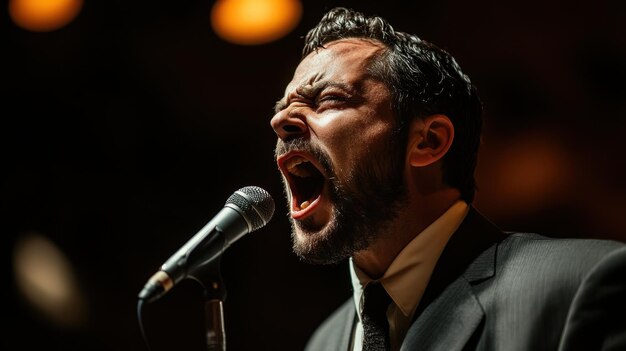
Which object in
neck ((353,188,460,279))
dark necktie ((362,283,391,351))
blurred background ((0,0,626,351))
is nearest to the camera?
dark necktie ((362,283,391,351))

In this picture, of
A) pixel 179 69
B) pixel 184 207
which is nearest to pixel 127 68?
pixel 179 69

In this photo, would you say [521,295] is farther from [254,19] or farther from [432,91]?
[254,19]

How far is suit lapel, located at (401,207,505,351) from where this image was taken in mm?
1889

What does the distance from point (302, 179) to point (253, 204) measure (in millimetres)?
500

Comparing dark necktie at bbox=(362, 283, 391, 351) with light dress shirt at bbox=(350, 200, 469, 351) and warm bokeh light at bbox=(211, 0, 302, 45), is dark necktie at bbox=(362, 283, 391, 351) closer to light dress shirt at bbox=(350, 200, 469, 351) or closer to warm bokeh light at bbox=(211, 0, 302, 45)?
light dress shirt at bbox=(350, 200, 469, 351)

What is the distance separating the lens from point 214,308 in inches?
68.1

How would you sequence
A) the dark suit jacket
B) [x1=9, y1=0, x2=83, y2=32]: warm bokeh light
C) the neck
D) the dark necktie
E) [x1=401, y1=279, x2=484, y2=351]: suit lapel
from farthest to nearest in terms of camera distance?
[x1=9, y1=0, x2=83, y2=32]: warm bokeh light, the neck, the dark necktie, [x1=401, y1=279, x2=484, y2=351]: suit lapel, the dark suit jacket

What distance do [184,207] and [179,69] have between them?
2.60 ft

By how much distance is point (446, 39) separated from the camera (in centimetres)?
373

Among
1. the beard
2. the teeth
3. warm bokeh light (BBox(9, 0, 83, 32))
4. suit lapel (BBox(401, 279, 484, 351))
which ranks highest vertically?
warm bokeh light (BBox(9, 0, 83, 32))

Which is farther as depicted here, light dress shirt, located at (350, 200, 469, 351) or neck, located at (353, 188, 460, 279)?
neck, located at (353, 188, 460, 279)

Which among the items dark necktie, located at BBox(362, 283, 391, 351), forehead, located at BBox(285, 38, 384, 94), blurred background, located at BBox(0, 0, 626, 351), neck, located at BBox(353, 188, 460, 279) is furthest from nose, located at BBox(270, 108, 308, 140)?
blurred background, located at BBox(0, 0, 626, 351)

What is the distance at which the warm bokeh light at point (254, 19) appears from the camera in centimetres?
383

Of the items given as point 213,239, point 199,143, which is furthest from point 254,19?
point 213,239
